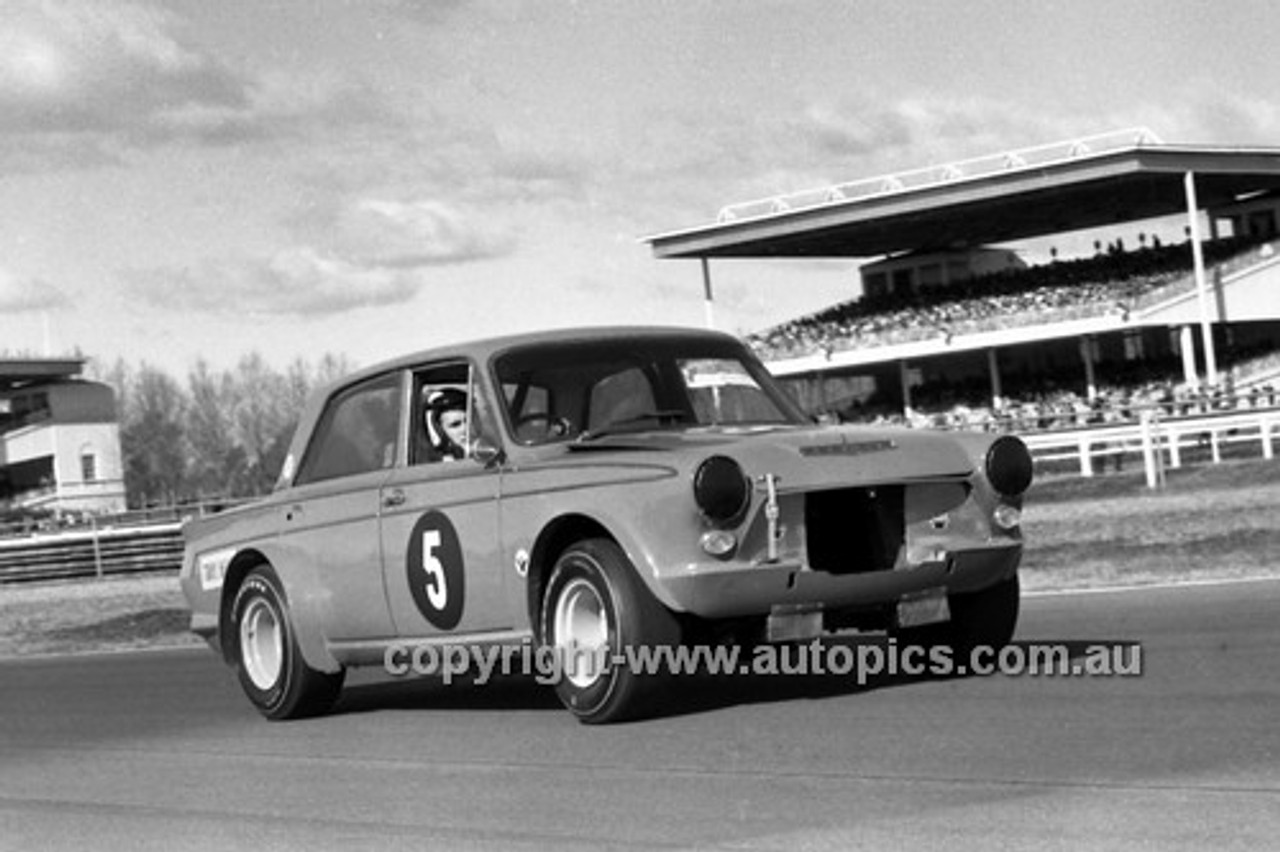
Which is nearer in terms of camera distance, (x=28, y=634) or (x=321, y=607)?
(x=321, y=607)

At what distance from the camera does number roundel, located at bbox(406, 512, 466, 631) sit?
9.55 m

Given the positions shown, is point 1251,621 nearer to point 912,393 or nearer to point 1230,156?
point 1230,156

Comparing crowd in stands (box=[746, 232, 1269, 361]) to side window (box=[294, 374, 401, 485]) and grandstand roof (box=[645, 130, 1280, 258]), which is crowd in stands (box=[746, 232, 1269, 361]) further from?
side window (box=[294, 374, 401, 485])

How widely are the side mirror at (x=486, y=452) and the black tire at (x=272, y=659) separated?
160cm

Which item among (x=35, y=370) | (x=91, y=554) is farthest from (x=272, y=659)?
(x=35, y=370)

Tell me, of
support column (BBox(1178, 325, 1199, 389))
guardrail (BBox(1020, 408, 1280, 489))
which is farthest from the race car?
support column (BBox(1178, 325, 1199, 389))

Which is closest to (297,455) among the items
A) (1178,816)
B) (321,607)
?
(321,607)

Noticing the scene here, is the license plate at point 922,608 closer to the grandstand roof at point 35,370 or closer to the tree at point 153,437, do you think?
the grandstand roof at point 35,370

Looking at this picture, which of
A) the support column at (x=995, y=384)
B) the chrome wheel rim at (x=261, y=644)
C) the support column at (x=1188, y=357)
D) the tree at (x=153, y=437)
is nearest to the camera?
the chrome wheel rim at (x=261, y=644)

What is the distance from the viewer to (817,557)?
28.7 ft

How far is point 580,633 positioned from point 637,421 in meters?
1.27

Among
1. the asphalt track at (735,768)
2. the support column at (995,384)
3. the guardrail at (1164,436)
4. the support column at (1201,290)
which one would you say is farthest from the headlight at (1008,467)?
the support column at (995,384)

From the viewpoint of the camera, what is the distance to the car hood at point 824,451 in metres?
8.61

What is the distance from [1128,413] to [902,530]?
30915 mm
